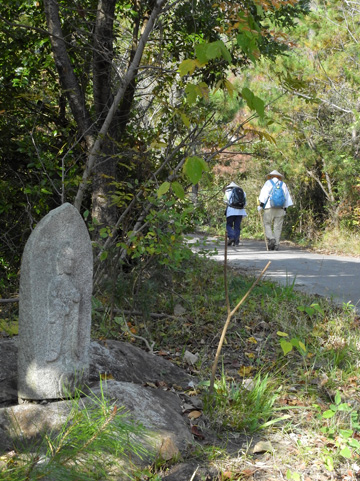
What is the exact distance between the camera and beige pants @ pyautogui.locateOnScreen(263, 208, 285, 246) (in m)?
13.2

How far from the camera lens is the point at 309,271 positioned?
979 cm

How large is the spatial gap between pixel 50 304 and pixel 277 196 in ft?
33.3

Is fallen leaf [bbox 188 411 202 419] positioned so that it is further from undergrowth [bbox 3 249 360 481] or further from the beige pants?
the beige pants

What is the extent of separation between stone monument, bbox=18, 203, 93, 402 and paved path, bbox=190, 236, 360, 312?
103 inches

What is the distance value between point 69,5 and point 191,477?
21.1 feet

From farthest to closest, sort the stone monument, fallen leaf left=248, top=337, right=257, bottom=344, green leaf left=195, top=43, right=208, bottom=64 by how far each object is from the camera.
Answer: fallen leaf left=248, top=337, right=257, bottom=344, the stone monument, green leaf left=195, top=43, right=208, bottom=64

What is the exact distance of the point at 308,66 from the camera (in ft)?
50.6

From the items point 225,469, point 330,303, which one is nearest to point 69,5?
point 330,303

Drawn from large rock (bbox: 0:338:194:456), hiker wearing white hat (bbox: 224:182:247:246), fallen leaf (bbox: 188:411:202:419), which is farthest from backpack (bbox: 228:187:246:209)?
fallen leaf (bbox: 188:411:202:419)

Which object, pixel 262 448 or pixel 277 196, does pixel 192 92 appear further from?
pixel 277 196

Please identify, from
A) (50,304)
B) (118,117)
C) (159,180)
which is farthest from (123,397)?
(118,117)

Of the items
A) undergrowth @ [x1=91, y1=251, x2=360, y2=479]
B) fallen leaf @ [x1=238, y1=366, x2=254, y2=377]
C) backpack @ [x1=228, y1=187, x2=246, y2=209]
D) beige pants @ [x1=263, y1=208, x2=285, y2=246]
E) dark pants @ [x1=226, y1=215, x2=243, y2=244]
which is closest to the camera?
undergrowth @ [x1=91, y1=251, x2=360, y2=479]

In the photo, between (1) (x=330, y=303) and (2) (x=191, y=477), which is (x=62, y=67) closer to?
(1) (x=330, y=303)

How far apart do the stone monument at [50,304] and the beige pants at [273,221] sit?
10035mm
